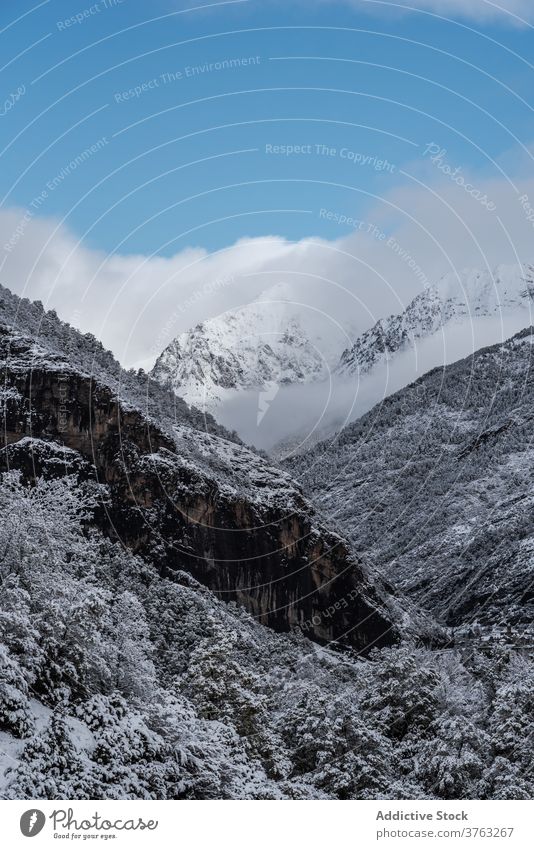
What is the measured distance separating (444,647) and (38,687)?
119 meters

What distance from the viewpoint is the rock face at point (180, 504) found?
532 ft

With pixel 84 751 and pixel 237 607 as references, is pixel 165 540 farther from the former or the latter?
pixel 84 751

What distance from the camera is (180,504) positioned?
169250 millimetres
